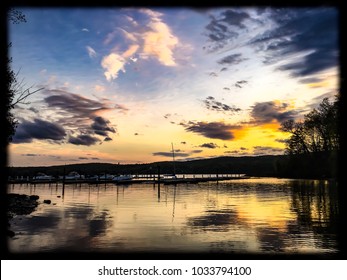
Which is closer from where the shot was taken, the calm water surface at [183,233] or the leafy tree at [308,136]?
the calm water surface at [183,233]

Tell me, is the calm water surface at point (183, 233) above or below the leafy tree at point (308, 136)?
below

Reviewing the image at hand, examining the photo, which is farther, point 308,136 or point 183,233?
point 308,136

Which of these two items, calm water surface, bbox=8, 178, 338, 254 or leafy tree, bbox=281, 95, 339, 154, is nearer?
calm water surface, bbox=8, 178, 338, 254

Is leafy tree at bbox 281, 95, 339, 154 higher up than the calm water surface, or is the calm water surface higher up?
leafy tree at bbox 281, 95, 339, 154

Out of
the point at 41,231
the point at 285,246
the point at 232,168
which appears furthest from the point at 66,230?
the point at 232,168

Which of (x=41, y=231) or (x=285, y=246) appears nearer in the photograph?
(x=285, y=246)
